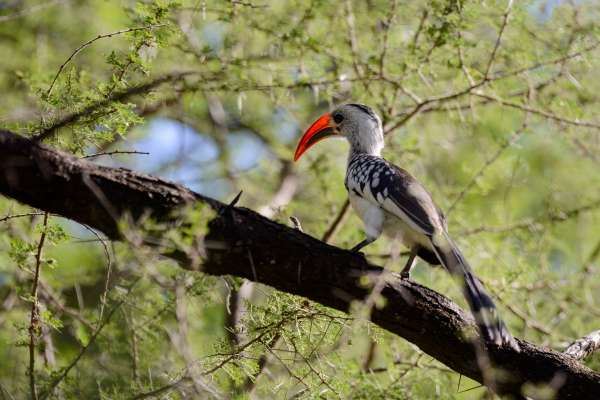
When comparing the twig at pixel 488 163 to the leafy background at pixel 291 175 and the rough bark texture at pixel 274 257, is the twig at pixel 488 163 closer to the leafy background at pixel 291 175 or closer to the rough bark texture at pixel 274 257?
the leafy background at pixel 291 175

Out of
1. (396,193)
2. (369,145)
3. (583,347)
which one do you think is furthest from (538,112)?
(583,347)

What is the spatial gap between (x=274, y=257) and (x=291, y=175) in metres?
4.19

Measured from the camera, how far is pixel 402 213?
3639 mm

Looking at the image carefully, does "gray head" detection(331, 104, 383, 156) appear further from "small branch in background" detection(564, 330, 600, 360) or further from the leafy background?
"small branch in background" detection(564, 330, 600, 360)

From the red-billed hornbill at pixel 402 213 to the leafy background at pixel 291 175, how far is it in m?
0.31

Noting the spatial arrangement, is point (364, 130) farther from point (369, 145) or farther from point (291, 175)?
point (291, 175)

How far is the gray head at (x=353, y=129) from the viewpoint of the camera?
4.75 metres

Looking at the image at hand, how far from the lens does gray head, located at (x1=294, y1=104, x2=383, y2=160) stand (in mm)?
4750

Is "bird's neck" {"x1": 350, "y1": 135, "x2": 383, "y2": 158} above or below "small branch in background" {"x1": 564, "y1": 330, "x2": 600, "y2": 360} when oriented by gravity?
above

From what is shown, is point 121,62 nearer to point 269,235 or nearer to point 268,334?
point 269,235

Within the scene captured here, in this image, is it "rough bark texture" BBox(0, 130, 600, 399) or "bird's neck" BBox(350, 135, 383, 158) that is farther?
"bird's neck" BBox(350, 135, 383, 158)

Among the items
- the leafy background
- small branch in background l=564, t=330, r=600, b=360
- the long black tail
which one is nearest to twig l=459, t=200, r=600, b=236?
the leafy background

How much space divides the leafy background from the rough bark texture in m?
0.14

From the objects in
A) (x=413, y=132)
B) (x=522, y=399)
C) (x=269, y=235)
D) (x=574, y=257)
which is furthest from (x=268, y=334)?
(x=574, y=257)
